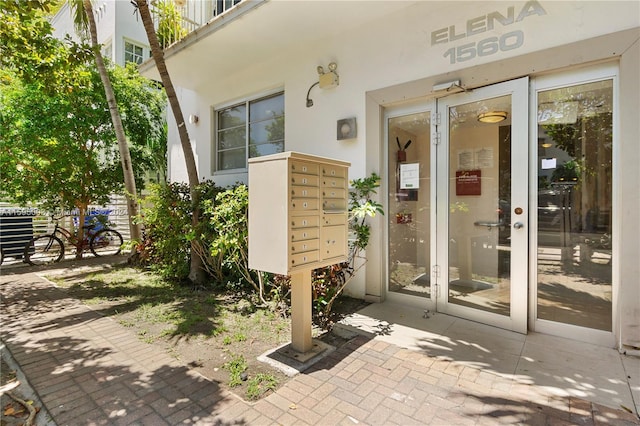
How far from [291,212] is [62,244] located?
7532mm

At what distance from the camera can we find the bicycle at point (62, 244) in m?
7.26

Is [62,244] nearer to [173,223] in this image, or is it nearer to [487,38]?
[173,223]

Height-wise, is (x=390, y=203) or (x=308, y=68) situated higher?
(x=308, y=68)

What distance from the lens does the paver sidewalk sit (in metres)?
2.20

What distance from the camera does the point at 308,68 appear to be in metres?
5.20

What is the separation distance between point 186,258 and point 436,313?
4242 mm

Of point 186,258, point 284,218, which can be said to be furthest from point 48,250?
point 284,218

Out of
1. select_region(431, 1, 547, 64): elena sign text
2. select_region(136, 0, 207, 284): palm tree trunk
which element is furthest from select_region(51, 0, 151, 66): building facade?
select_region(431, 1, 547, 64): elena sign text

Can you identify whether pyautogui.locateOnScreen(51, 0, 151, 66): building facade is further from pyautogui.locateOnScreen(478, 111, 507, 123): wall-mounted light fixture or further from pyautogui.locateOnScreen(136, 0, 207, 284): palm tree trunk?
pyautogui.locateOnScreen(478, 111, 507, 123): wall-mounted light fixture

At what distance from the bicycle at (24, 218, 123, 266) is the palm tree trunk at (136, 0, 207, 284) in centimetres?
305

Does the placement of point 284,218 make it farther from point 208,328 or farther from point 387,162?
point 387,162

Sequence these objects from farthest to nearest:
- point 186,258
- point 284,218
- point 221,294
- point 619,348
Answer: point 186,258
point 221,294
point 619,348
point 284,218

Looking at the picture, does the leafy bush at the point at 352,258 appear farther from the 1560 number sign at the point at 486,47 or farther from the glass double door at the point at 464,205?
the 1560 number sign at the point at 486,47

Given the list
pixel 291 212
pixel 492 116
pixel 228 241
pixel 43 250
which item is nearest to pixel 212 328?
pixel 228 241
